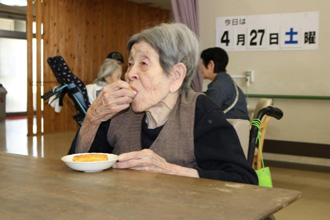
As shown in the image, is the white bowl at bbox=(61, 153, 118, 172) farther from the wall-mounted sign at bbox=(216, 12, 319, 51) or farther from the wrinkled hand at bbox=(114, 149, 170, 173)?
the wall-mounted sign at bbox=(216, 12, 319, 51)

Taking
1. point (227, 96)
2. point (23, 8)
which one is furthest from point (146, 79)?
point (23, 8)

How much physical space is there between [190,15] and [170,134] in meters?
4.16

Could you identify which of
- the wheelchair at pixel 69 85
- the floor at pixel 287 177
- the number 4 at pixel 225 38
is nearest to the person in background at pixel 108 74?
the wheelchair at pixel 69 85

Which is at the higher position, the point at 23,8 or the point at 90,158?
the point at 23,8

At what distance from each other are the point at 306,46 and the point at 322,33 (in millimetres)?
231

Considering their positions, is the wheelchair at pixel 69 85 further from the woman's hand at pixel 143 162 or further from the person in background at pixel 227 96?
the woman's hand at pixel 143 162

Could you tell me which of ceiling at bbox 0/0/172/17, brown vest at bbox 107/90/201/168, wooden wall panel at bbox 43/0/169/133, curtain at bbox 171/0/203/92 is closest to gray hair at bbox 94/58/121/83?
curtain at bbox 171/0/203/92

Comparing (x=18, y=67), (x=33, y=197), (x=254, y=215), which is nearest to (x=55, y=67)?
(x=33, y=197)

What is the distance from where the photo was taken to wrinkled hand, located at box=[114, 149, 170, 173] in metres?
1.45

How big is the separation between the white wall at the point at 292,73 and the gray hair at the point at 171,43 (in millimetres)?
3769

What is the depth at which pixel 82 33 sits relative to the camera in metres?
8.93

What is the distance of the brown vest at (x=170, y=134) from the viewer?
5.35 feet

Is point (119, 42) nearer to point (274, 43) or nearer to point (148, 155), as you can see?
point (274, 43)

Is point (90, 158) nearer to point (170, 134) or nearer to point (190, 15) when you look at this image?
point (170, 134)
